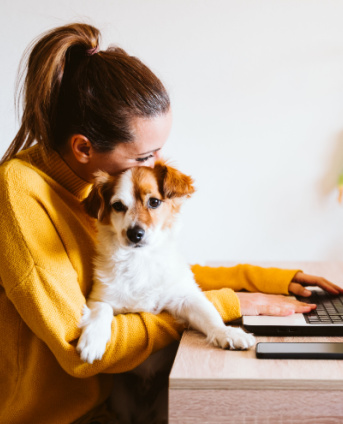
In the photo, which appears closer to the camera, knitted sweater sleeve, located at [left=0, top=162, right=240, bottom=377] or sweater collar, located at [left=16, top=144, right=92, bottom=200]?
knitted sweater sleeve, located at [left=0, top=162, right=240, bottom=377]

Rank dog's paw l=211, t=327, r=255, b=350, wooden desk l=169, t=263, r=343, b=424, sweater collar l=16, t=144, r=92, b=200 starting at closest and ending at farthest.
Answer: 1. wooden desk l=169, t=263, r=343, b=424
2. dog's paw l=211, t=327, r=255, b=350
3. sweater collar l=16, t=144, r=92, b=200

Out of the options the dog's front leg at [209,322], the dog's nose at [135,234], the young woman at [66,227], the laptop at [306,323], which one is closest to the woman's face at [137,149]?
the young woman at [66,227]

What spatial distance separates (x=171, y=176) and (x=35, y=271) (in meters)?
0.44

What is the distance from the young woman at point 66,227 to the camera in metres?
0.96

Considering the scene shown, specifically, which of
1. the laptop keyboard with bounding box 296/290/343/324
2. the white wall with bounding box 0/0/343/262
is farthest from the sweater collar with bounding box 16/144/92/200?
the white wall with bounding box 0/0/343/262

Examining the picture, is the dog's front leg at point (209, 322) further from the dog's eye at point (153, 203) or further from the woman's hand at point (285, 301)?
the dog's eye at point (153, 203)

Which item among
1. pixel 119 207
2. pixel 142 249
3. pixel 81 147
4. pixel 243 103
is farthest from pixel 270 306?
pixel 243 103

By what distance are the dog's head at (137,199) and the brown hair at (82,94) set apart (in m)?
0.10

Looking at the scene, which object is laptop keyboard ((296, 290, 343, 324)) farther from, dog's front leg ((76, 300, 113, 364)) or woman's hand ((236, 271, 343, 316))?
dog's front leg ((76, 300, 113, 364))

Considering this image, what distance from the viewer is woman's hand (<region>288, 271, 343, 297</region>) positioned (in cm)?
131

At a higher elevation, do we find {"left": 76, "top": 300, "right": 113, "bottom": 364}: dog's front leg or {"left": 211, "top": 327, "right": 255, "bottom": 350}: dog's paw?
{"left": 211, "top": 327, "right": 255, "bottom": 350}: dog's paw

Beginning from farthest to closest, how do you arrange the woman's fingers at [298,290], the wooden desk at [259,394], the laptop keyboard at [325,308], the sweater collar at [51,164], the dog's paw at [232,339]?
the woman's fingers at [298,290] < the sweater collar at [51,164] < the laptop keyboard at [325,308] < the dog's paw at [232,339] < the wooden desk at [259,394]

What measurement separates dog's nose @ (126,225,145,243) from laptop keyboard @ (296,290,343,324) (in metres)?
0.42

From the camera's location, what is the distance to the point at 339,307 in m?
1.17
